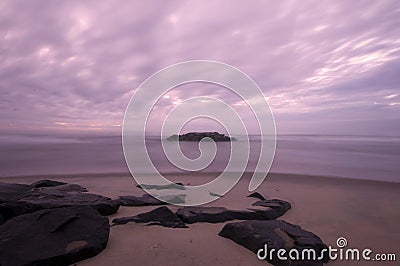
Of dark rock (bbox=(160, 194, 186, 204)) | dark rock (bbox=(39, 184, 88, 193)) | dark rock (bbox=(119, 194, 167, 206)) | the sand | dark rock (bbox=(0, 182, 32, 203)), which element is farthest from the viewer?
dark rock (bbox=(160, 194, 186, 204))

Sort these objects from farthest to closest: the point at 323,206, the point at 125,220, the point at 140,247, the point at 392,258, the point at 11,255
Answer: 1. the point at 323,206
2. the point at 125,220
3. the point at 392,258
4. the point at 140,247
5. the point at 11,255

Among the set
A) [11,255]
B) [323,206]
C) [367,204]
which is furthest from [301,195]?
[11,255]

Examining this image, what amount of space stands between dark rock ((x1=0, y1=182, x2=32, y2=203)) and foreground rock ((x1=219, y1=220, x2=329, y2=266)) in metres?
4.43

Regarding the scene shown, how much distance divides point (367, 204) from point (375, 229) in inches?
93.9

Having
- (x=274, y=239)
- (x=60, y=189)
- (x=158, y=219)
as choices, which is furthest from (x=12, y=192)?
(x=274, y=239)

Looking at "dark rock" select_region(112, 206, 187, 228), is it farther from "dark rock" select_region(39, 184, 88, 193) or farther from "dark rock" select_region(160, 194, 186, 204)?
"dark rock" select_region(39, 184, 88, 193)

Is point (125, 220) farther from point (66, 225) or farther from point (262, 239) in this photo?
point (262, 239)

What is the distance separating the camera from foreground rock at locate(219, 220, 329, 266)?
3.67 meters

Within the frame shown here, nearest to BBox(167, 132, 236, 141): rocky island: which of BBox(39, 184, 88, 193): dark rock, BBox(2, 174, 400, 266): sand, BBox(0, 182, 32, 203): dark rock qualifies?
BBox(2, 174, 400, 266): sand

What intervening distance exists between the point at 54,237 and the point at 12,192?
2986 mm

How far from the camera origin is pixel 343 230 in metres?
5.46

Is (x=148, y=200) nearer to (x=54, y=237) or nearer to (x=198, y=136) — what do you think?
(x=54, y=237)

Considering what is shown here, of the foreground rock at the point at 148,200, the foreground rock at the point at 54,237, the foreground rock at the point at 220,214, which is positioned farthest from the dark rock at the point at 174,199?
the foreground rock at the point at 54,237

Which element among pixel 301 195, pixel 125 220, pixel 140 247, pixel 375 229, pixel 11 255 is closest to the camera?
pixel 11 255
